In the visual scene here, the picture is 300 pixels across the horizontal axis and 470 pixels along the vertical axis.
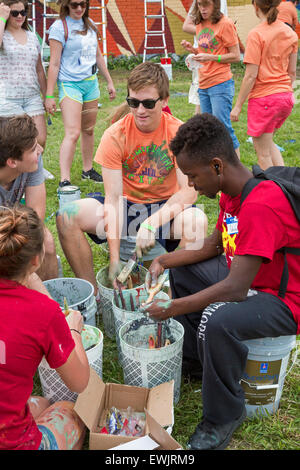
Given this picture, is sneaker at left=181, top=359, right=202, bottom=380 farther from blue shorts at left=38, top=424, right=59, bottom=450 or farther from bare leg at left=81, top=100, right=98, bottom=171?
bare leg at left=81, top=100, right=98, bottom=171

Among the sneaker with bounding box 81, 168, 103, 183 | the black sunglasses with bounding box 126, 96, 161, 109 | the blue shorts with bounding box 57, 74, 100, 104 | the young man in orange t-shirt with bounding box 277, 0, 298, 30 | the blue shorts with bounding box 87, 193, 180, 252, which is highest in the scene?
the young man in orange t-shirt with bounding box 277, 0, 298, 30

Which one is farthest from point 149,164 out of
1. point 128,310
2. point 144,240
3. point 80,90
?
point 80,90

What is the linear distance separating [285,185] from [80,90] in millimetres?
3669

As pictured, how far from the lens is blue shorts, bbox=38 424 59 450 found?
1725 mm

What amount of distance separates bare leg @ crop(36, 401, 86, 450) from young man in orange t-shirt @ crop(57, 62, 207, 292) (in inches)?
40.3

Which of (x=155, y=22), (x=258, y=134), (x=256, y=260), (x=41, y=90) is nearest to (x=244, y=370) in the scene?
(x=256, y=260)

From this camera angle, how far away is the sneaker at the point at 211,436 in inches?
79.6

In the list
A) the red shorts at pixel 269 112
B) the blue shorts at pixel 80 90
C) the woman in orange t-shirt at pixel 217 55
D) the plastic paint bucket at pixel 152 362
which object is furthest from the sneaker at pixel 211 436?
the blue shorts at pixel 80 90

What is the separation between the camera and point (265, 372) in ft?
6.91

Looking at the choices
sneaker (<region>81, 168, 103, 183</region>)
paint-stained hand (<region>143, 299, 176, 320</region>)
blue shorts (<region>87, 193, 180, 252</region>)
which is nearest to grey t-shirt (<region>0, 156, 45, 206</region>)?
blue shorts (<region>87, 193, 180, 252</region>)

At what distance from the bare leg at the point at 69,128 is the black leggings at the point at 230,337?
10.9ft

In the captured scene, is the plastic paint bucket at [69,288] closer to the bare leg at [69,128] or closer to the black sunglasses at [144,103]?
the black sunglasses at [144,103]

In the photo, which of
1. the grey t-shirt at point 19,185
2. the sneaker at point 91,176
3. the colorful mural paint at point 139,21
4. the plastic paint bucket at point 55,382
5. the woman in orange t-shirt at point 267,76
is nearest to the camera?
the plastic paint bucket at point 55,382

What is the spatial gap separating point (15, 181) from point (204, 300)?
55.3 inches
